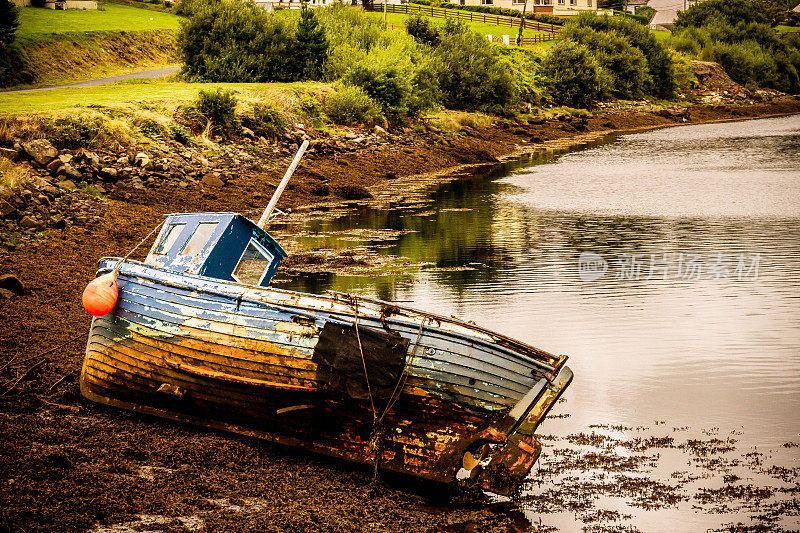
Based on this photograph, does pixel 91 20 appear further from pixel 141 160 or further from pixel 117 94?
pixel 141 160

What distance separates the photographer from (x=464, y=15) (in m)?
91.6

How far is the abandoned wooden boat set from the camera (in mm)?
9508

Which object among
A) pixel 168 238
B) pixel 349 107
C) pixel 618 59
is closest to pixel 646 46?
pixel 618 59

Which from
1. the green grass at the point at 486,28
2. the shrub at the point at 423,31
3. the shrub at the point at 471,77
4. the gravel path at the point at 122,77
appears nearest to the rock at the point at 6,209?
the gravel path at the point at 122,77

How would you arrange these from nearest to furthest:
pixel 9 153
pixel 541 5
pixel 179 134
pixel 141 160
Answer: pixel 9 153, pixel 141 160, pixel 179 134, pixel 541 5

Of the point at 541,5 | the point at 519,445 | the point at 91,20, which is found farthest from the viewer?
the point at 541,5

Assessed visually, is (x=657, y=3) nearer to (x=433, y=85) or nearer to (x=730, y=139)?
(x=730, y=139)

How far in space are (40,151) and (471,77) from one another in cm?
3662

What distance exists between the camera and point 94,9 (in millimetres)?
65188

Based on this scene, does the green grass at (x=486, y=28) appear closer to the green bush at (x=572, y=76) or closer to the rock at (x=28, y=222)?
the green bush at (x=572, y=76)

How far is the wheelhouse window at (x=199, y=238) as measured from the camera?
12148mm

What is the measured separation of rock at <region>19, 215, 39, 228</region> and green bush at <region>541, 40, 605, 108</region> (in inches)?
2078

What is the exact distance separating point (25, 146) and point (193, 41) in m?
22.2

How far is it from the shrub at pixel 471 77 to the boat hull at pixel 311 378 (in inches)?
1775
